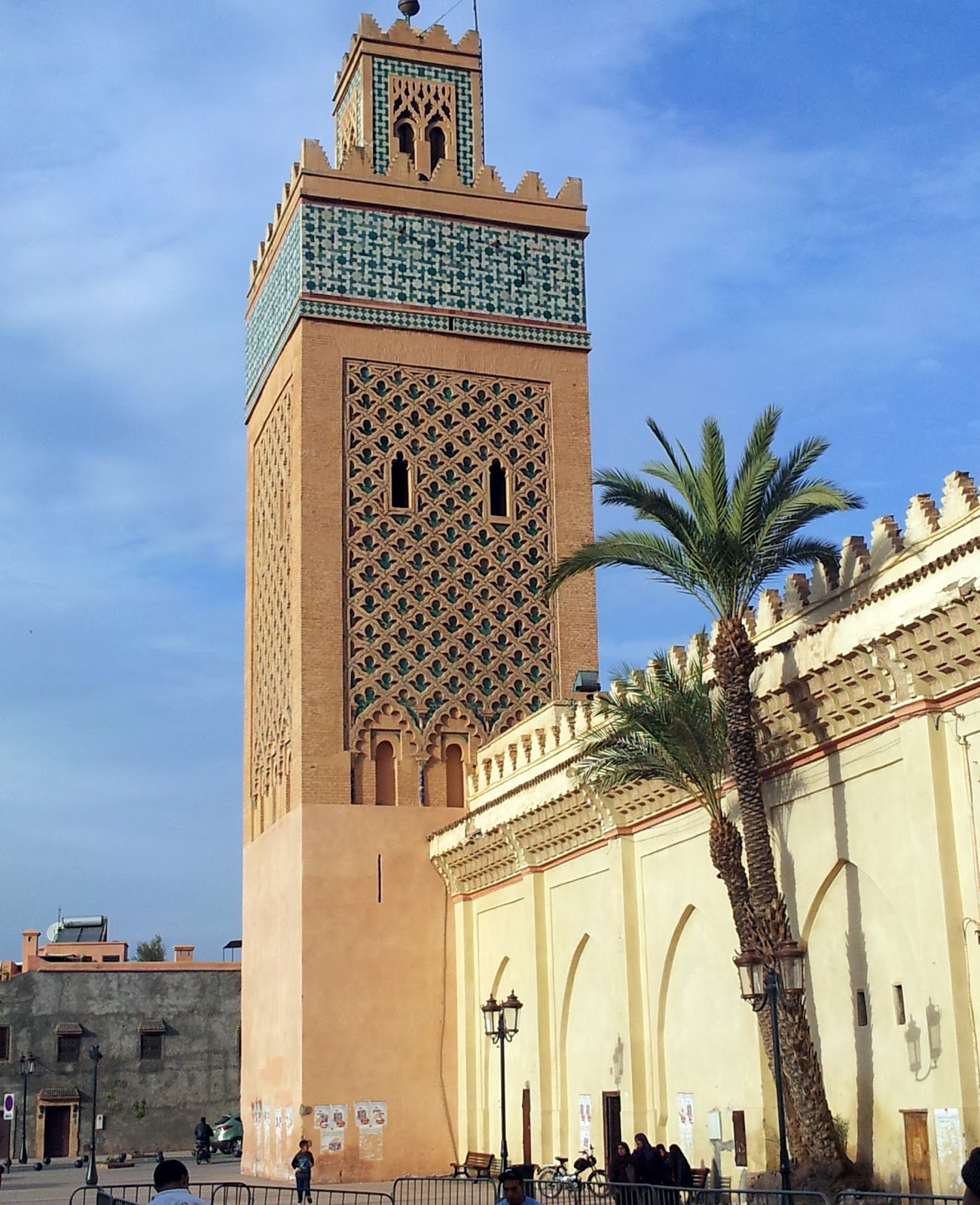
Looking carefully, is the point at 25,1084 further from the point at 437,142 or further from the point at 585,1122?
the point at 437,142

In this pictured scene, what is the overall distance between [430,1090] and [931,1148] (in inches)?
383

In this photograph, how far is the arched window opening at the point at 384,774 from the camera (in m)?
20.5

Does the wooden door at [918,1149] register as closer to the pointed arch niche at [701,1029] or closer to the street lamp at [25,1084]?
the pointed arch niche at [701,1029]

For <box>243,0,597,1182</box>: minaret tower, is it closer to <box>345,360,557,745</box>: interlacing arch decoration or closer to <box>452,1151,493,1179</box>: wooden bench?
<box>345,360,557,745</box>: interlacing arch decoration

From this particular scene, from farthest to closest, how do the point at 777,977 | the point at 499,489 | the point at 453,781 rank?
the point at 499,489
the point at 453,781
the point at 777,977

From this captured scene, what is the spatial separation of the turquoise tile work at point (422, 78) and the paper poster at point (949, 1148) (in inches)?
588

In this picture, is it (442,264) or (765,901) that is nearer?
(765,901)

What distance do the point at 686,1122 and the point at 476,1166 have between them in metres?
4.47

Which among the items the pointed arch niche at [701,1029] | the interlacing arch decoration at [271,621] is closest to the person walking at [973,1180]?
the pointed arch niche at [701,1029]

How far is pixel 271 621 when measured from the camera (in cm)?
2228

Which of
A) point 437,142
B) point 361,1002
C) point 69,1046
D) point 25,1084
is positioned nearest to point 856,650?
point 361,1002

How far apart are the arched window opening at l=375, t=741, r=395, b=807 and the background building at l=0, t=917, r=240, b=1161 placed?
51.3 feet

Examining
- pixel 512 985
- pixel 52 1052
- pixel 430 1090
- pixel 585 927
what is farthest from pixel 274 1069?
pixel 52 1052

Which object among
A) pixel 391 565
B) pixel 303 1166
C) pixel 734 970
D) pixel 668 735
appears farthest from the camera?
pixel 391 565
